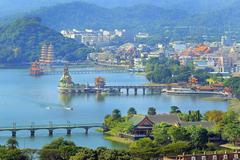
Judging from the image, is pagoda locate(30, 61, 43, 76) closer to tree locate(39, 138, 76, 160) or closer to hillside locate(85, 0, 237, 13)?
tree locate(39, 138, 76, 160)

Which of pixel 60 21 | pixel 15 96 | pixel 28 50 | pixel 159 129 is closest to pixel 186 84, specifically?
pixel 15 96

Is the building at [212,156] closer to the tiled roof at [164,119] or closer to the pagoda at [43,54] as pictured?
the tiled roof at [164,119]

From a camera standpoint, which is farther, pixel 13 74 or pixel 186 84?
pixel 13 74

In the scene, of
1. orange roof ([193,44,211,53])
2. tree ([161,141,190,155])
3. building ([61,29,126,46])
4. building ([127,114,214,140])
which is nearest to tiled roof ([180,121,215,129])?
building ([127,114,214,140])

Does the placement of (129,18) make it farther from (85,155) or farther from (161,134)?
(85,155)

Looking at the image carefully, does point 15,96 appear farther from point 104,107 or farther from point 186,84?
point 186,84

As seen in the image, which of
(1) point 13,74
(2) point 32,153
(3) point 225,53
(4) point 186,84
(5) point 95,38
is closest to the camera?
(2) point 32,153

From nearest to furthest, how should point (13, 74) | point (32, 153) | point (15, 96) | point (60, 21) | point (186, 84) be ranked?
point (32, 153) → point (15, 96) → point (186, 84) → point (13, 74) → point (60, 21)
